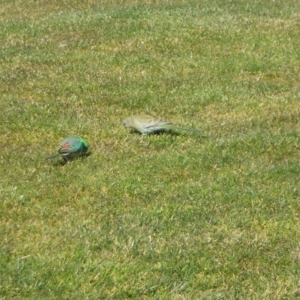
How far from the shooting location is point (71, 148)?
7570 mm

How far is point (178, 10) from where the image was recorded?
13891mm

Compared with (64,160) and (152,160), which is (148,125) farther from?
(64,160)

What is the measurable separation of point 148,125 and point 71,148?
1.05 m

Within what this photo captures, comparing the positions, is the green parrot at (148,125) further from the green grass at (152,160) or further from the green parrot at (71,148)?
the green parrot at (71,148)

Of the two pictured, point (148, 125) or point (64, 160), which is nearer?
point (64, 160)

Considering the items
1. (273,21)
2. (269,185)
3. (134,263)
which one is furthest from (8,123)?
(273,21)

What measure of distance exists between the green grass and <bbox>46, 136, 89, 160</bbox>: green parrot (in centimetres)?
9

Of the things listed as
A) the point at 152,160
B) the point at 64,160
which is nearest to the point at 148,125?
the point at 152,160

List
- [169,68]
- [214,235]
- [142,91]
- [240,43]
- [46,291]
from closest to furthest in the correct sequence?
[46,291] < [214,235] < [142,91] < [169,68] < [240,43]

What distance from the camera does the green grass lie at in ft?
18.4

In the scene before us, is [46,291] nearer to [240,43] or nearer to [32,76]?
[32,76]

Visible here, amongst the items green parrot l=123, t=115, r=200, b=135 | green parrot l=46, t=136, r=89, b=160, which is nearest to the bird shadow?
green parrot l=46, t=136, r=89, b=160

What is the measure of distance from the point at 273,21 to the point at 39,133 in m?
5.71

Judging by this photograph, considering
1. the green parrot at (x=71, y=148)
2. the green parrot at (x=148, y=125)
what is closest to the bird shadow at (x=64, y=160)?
the green parrot at (x=71, y=148)
